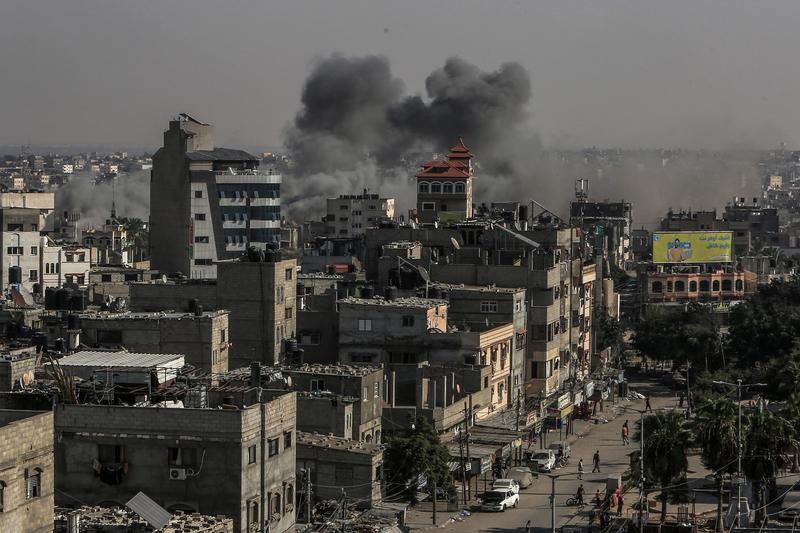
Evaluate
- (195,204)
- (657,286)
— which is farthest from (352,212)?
(195,204)

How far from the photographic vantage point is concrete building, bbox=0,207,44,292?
79062 mm

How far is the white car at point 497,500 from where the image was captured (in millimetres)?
45562

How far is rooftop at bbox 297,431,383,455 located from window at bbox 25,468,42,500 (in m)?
13.7

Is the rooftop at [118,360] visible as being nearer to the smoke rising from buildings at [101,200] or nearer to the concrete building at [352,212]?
the concrete building at [352,212]

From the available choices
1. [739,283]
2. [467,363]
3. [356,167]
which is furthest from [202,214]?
[356,167]

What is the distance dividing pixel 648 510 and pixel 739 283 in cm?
5981

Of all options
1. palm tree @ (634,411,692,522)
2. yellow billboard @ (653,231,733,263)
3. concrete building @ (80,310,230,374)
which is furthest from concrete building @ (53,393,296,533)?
yellow billboard @ (653,231,733,263)

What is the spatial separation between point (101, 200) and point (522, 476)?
132m

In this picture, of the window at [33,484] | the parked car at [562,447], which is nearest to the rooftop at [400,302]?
the parked car at [562,447]

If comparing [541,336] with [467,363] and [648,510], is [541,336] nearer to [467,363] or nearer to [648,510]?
[467,363]

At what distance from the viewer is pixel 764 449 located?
4241 centimetres

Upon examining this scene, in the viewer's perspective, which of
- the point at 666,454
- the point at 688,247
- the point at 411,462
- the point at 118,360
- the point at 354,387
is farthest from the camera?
the point at 688,247

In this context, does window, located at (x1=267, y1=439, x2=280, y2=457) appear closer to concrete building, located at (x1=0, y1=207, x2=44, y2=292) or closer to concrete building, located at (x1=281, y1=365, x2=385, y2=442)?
concrete building, located at (x1=281, y1=365, x2=385, y2=442)

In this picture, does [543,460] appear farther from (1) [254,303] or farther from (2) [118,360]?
(2) [118,360]
